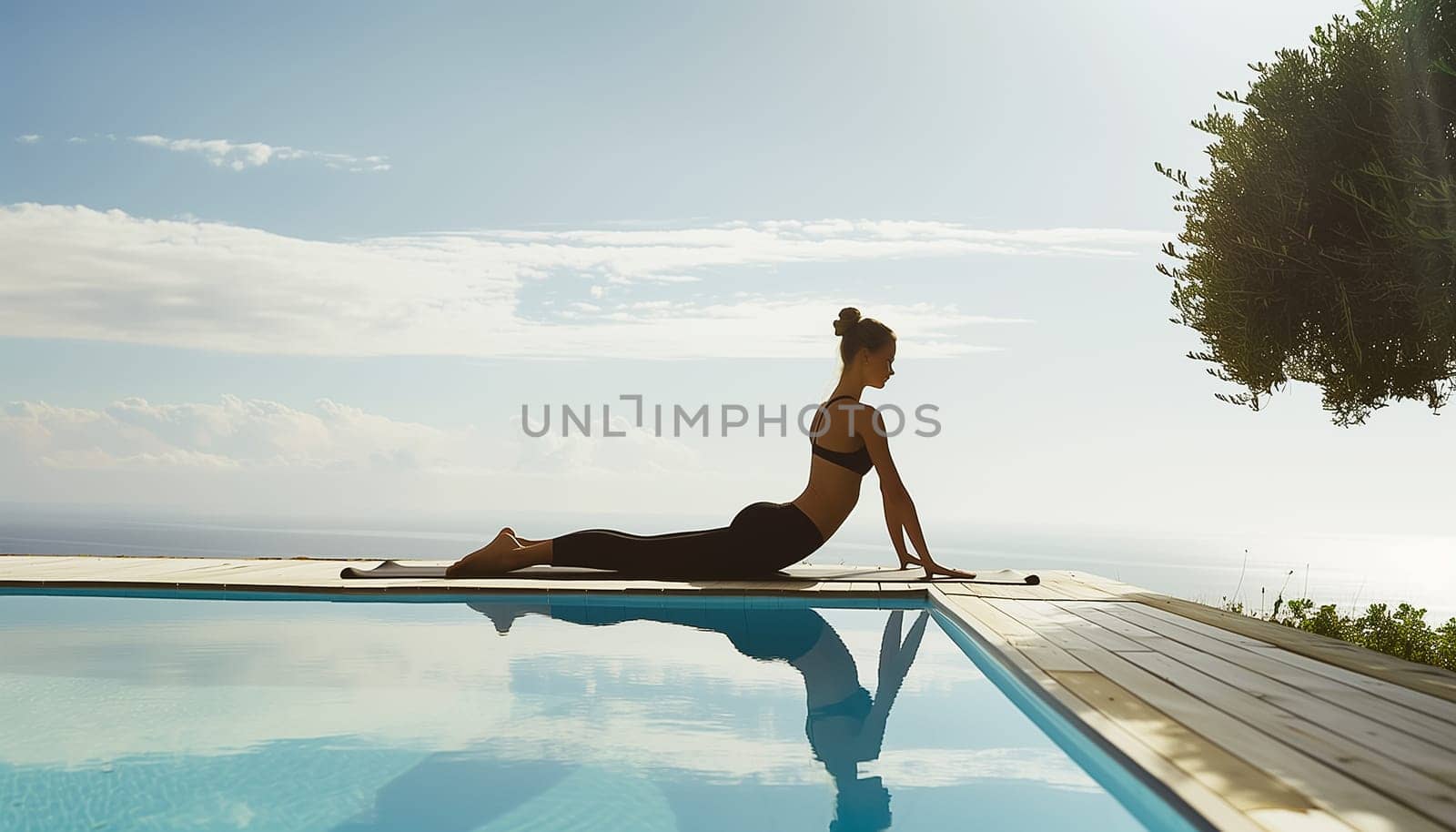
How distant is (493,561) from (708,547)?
148cm

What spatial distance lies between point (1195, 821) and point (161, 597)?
6.56 metres

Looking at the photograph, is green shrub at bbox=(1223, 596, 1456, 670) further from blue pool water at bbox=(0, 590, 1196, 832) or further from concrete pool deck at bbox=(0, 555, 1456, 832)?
blue pool water at bbox=(0, 590, 1196, 832)

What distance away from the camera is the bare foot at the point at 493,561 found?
6.91 m

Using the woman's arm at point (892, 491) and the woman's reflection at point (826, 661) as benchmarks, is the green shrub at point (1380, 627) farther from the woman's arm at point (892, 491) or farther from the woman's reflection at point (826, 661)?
the woman's reflection at point (826, 661)

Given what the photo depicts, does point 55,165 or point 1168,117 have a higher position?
point 55,165

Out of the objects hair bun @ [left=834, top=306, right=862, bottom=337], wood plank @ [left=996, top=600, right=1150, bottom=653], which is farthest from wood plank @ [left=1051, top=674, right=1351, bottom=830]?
hair bun @ [left=834, top=306, right=862, bottom=337]

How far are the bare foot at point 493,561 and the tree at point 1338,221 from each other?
5.39 meters

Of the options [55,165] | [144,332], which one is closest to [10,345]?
[144,332]

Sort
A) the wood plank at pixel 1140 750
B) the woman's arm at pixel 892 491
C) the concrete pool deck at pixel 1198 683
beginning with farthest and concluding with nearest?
1. the woman's arm at pixel 892 491
2. the concrete pool deck at pixel 1198 683
3. the wood plank at pixel 1140 750

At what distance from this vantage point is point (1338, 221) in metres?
6.65

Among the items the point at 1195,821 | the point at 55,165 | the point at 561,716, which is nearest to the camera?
the point at 1195,821

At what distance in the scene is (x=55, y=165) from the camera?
75.7 feet

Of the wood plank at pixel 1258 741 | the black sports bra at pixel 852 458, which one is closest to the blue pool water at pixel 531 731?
the wood plank at pixel 1258 741

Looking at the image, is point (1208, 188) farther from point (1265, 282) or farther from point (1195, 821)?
point (1195, 821)
